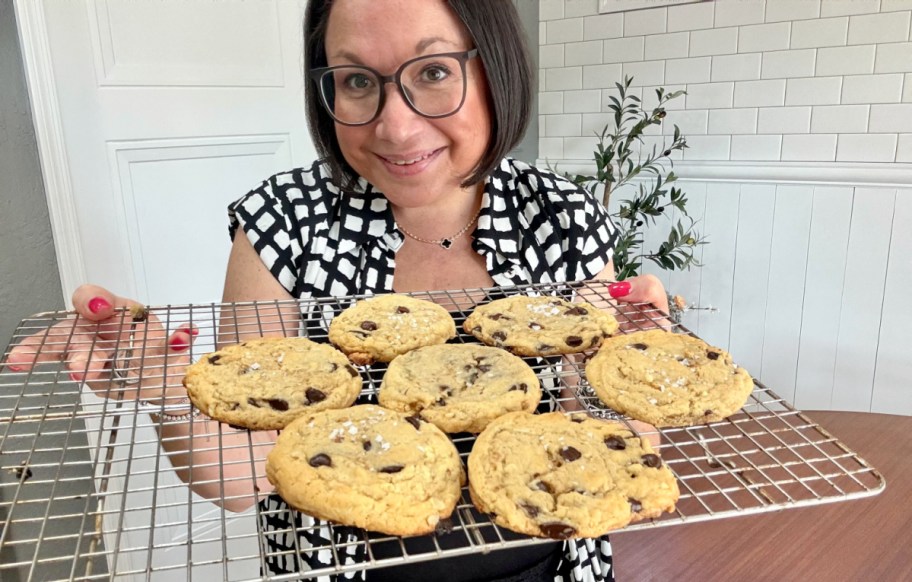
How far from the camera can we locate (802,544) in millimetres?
1345

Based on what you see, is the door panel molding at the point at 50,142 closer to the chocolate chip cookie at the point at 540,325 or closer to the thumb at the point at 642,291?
the chocolate chip cookie at the point at 540,325

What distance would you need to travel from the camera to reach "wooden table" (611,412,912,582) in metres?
1.26

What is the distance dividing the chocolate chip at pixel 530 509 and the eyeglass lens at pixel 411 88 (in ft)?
2.40

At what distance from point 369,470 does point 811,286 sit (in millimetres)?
2395

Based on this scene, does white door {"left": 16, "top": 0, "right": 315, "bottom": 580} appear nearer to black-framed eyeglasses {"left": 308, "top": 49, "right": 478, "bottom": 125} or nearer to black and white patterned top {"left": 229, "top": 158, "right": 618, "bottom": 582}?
black and white patterned top {"left": 229, "top": 158, "right": 618, "bottom": 582}

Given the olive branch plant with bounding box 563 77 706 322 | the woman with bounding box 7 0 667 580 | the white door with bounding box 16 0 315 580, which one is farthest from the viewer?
the olive branch plant with bounding box 563 77 706 322

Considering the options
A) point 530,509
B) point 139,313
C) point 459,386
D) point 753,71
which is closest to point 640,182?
point 753,71

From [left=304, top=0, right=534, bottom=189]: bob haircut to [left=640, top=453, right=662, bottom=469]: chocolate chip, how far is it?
74 centimetres

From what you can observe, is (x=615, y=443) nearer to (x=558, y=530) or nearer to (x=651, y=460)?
(x=651, y=460)

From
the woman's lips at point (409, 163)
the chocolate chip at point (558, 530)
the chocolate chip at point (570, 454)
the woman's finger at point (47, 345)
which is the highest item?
the woman's lips at point (409, 163)

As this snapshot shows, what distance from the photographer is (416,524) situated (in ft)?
2.08

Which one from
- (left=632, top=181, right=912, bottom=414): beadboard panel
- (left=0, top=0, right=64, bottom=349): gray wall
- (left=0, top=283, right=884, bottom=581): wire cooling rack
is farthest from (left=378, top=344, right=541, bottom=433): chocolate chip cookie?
(left=632, top=181, right=912, bottom=414): beadboard panel

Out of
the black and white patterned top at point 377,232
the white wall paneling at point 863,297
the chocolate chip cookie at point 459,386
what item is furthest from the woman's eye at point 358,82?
the white wall paneling at point 863,297

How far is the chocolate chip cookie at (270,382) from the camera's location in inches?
32.5
